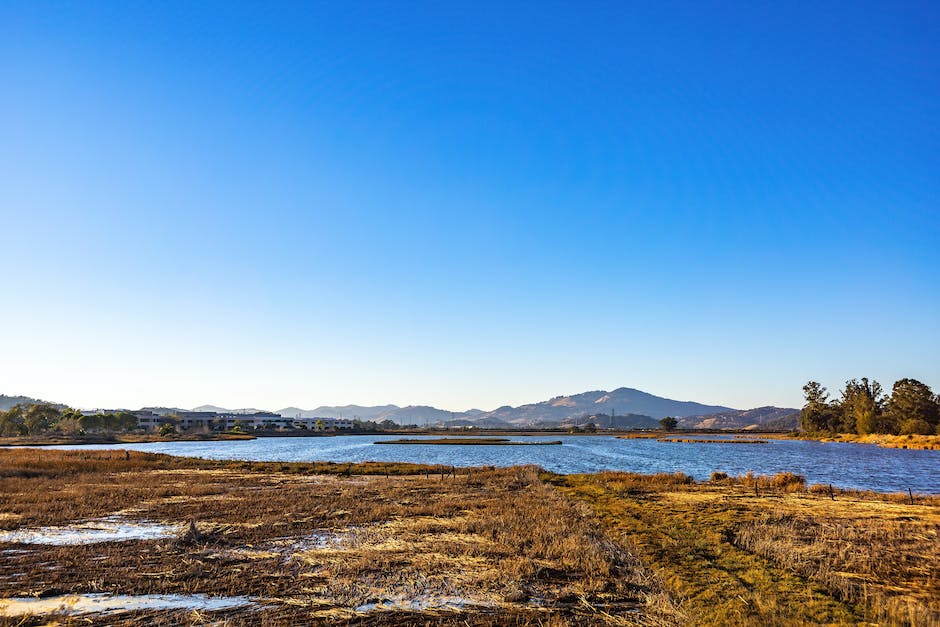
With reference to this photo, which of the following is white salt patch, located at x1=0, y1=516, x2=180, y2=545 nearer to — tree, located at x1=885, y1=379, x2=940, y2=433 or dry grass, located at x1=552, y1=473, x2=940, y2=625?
dry grass, located at x1=552, y1=473, x2=940, y2=625

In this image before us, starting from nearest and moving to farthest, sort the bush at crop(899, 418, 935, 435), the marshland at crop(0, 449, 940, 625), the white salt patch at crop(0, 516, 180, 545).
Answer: the marshland at crop(0, 449, 940, 625)
the white salt patch at crop(0, 516, 180, 545)
the bush at crop(899, 418, 935, 435)

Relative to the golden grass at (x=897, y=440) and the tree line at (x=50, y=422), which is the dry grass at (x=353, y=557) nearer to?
the golden grass at (x=897, y=440)

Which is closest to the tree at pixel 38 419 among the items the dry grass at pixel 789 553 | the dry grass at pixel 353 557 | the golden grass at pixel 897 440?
the dry grass at pixel 353 557

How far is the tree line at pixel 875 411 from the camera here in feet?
438

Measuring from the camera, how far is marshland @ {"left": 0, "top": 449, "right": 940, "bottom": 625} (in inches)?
575

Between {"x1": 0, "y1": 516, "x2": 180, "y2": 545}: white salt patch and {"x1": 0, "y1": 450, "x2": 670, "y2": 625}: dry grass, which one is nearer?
{"x1": 0, "y1": 450, "x2": 670, "y2": 625}: dry grass

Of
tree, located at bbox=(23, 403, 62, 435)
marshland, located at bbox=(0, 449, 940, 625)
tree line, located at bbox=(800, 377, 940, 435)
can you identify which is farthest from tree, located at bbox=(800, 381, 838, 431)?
tree, located at bbox=(23, 403, 62, 435)

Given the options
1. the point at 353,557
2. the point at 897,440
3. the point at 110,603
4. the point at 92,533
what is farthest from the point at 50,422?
the point at 897,440

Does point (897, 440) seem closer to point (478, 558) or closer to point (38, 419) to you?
point (478, 558)

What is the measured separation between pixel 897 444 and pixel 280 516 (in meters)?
138

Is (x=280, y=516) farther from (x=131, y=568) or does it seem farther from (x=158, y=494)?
(x=158, y=494)

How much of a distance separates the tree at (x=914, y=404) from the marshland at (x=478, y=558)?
125746mm

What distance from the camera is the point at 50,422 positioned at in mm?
165875

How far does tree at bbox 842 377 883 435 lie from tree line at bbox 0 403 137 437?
226m
